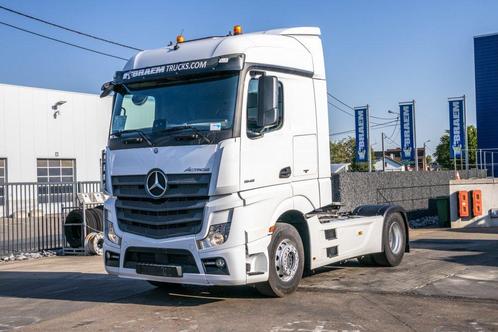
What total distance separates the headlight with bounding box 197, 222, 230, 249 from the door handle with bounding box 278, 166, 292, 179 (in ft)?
3.89

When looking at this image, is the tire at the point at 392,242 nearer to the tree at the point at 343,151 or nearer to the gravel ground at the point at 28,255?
the gravel ground at the point at 28,255

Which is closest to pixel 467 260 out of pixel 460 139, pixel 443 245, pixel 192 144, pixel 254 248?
pixel 443 245

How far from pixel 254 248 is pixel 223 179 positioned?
3.15 ft

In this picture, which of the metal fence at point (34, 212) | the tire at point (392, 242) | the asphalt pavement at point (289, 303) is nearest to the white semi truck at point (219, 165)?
the asphalt pavement at point (289, 303)

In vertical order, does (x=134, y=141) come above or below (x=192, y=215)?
above

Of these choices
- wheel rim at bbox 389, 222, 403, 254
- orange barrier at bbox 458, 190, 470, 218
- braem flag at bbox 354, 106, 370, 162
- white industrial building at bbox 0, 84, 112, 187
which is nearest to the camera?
wheel rim at bbox 389, 222, 403, 254

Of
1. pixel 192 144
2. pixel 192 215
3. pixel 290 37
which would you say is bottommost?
pixel 192 215

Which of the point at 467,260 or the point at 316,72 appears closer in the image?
the point at 316,72

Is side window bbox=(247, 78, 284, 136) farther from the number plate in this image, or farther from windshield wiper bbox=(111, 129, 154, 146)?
the number plate

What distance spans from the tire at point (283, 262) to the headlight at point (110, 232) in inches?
79.9

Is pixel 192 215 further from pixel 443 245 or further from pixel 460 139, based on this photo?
pixel 460 139

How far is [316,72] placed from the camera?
375 inches

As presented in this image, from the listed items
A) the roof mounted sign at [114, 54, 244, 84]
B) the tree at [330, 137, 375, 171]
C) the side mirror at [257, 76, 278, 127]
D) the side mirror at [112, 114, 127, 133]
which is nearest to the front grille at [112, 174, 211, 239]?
the side mirror at [112, 114, 127, 133]

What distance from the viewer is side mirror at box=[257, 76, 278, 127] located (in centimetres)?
791
